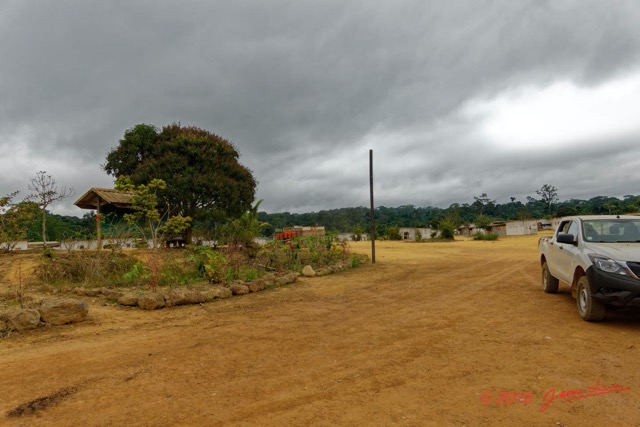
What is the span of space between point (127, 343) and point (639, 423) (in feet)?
19.4

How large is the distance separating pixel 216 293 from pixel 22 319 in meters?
3.65

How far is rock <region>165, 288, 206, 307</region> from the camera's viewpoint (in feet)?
26.5

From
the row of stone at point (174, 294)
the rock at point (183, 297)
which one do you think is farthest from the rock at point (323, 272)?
the rock at point (183, 297)

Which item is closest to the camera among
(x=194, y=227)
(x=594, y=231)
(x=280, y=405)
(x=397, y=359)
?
(x=280, y=405)

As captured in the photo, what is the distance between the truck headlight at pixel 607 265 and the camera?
5613mm

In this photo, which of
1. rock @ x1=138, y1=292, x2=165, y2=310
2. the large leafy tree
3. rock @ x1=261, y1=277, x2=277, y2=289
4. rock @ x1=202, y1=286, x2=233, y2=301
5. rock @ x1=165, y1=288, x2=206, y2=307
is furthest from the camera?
the large leafy tree

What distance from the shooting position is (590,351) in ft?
15.5

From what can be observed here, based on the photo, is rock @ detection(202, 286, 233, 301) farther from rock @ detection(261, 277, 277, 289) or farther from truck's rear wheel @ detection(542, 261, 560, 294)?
truck's rear wheel @ detection(542, 261, 560, 294)

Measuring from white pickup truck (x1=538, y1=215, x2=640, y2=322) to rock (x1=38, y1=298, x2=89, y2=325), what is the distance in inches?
336

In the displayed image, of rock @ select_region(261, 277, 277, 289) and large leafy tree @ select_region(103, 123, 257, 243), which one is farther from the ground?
large leafy tree @ select_region(103, 123, 257, 243)

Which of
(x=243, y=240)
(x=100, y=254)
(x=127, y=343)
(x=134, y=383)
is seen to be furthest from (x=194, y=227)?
(x=134, y=383)

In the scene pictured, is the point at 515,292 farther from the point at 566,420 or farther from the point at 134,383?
the point at 134,383

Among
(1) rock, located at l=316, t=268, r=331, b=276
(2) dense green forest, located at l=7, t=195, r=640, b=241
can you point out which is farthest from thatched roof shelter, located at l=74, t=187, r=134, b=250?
(2) dense green forest, located at l=7, t=195, r=640, b=241

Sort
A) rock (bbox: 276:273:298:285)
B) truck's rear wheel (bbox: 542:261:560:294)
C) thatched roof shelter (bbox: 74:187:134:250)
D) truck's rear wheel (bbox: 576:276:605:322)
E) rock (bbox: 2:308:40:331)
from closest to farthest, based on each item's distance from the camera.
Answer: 1. truck's rear wheel (bbox: 576:276:605:322)
2. rock (bbox: 2:308:40:331)
3. truck's rear wheel (bbox: 542:261:560:294)
4. rock (bbox: 276:273:298:285)
5. thatched roof shelter (bbox: 74:187:134:250)
